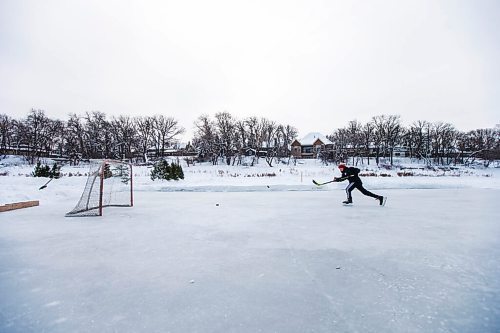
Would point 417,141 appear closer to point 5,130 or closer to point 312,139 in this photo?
point 312,139

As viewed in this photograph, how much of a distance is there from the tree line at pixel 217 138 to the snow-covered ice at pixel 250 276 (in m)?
43.4

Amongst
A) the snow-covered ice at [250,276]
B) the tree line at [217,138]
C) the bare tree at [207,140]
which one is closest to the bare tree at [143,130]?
the tree line at [217,138]

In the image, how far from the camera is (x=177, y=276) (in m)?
2.96

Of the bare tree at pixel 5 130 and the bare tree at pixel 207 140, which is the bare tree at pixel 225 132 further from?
the bare tree at pixel 5 130

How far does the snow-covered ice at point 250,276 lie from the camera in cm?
206

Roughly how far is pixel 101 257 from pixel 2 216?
5.35 m

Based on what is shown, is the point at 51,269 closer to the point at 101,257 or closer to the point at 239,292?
the point at 101,257

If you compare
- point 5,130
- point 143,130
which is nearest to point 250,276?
point 143,130

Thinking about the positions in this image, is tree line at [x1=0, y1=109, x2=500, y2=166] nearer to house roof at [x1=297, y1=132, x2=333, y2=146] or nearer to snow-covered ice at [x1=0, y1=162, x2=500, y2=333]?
house roof at [x1=297, y1=132, x2=333, y2=146]

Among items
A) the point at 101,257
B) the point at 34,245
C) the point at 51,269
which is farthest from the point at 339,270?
the point at 34,245

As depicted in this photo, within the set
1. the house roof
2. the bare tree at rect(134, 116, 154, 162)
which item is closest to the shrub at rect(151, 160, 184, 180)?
the bare tree at rect(134, 116, 154, 162)

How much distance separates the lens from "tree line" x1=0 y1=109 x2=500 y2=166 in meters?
50.0

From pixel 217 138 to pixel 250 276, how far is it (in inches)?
1920

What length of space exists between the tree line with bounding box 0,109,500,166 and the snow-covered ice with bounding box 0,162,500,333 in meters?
43.4
